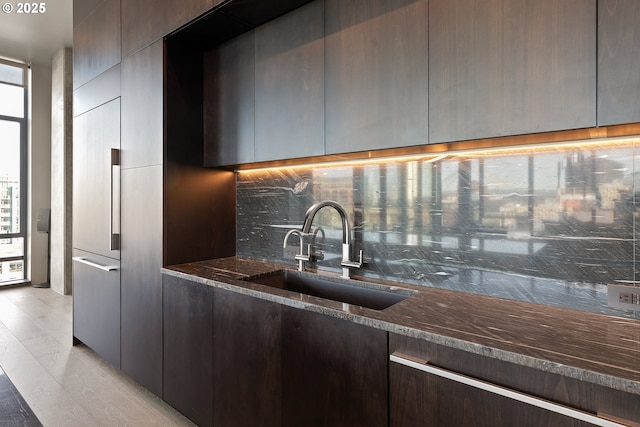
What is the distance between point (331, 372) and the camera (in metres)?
1.40

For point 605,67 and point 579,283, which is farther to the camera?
point 579,283

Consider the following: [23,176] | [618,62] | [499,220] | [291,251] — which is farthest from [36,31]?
[618,62]

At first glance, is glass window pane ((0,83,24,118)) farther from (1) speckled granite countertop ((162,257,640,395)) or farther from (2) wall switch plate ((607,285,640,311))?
(2) wall switch plate ((607,285,640,311))

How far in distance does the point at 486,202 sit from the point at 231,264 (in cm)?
158

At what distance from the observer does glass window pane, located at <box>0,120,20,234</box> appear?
18.5 ft

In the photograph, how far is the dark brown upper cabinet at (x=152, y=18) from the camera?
7.02 ft

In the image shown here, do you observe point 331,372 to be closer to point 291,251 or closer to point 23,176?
point 291,251

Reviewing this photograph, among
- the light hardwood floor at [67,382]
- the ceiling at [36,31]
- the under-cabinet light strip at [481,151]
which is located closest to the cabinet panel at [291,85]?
the under-cabinet light strip at [481,151]

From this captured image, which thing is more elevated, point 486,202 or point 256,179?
point 256,179

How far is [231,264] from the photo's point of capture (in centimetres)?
245

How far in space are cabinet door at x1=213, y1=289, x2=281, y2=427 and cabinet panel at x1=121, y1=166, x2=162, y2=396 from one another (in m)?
0.65

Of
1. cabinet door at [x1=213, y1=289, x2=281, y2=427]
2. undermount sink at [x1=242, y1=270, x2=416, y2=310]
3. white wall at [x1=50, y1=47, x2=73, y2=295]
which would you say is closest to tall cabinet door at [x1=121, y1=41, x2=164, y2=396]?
cabinet door at [x1=213, y1=289, x2=281, y2=427]

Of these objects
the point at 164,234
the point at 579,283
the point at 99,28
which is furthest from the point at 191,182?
the point at 579,283

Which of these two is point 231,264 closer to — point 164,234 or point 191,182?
point 164,234
